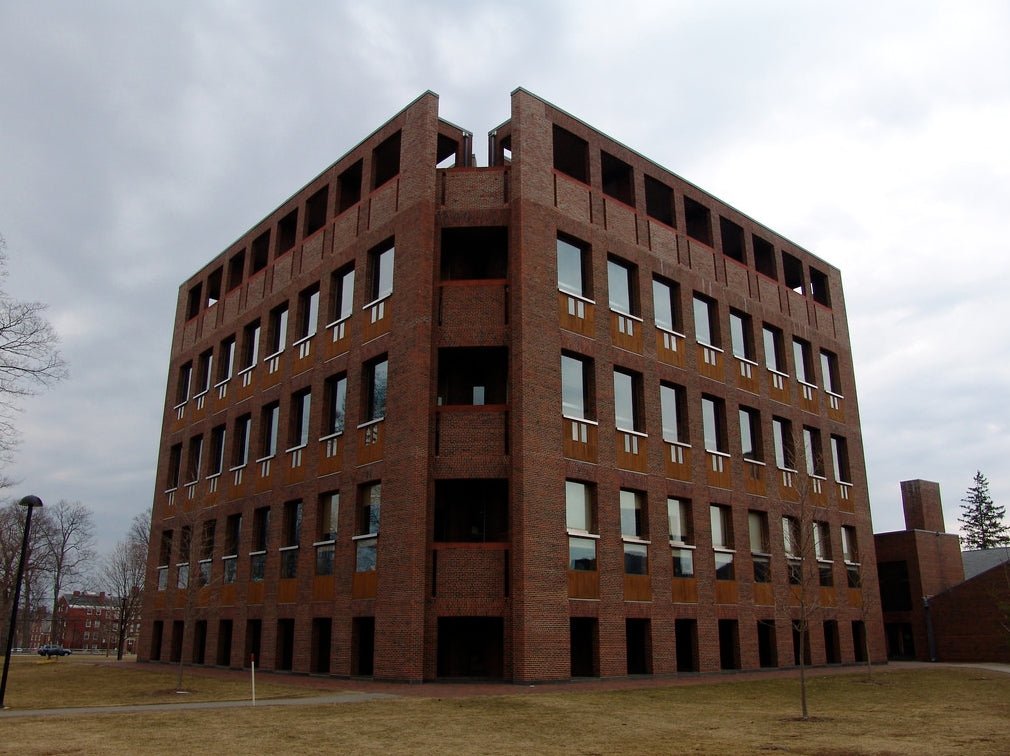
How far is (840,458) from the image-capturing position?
3919 centimetres

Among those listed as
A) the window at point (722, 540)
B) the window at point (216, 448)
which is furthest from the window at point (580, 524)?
the window at point (216, 448)

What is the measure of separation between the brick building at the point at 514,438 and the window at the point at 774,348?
10 cm

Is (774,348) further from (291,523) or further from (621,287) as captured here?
(291,523)

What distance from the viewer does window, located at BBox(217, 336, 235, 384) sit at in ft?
128

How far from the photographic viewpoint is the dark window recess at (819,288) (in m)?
42.1

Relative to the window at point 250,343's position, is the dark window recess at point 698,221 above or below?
above

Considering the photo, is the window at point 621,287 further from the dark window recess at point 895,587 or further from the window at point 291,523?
the dark window recess at point 895,587

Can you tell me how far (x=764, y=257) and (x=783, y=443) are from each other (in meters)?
9.73

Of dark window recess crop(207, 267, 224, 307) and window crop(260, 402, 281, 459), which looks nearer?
window crop(260, 402, 281, 459)

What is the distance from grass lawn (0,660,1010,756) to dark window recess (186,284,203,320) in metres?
24.8

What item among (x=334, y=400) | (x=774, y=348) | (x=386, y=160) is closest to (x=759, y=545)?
(x=774, y=348)

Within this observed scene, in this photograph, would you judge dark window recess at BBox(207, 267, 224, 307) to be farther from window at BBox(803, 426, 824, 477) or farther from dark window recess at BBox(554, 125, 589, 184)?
window at BBox(803, 426, 824, 477)

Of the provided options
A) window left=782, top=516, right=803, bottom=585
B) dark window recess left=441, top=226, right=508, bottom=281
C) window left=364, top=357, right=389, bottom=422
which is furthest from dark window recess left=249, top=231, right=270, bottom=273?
window left=782, top=516, right=803, bottom=585

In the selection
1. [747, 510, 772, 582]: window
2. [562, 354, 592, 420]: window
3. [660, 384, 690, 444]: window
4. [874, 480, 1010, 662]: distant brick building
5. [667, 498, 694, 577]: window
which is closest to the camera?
[562, 354, 592, 420]: window
